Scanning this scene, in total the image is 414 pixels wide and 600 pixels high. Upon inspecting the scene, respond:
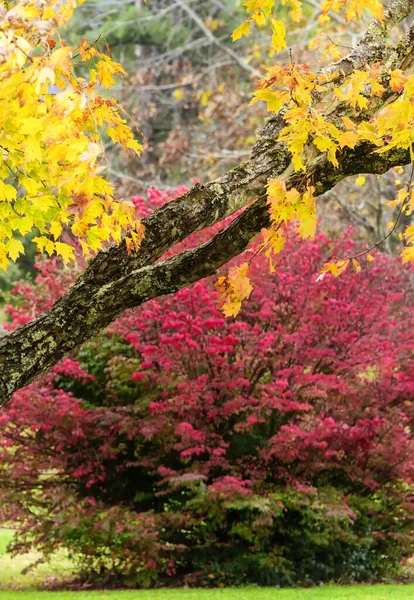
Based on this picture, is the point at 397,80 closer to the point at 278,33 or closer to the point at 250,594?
the point at 278,33

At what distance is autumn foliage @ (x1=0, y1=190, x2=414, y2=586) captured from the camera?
7.88m

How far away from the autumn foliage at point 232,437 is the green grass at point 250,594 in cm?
37

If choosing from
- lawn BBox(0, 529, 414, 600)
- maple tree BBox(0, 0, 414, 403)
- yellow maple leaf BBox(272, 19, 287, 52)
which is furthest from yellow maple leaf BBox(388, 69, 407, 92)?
lawn BBox(0, 529, 414, 600)

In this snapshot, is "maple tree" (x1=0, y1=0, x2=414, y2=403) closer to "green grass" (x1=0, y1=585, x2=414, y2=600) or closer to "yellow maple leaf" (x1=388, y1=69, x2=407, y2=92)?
"yellow maple leaf" (x1=388, y1=69, x2=407, y2=92)

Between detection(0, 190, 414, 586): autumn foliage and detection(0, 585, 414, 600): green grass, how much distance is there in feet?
1.22

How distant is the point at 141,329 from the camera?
26.9 feet

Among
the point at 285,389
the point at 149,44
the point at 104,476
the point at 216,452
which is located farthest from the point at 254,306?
the point at 149,44

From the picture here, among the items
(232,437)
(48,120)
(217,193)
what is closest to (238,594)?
(232,437)

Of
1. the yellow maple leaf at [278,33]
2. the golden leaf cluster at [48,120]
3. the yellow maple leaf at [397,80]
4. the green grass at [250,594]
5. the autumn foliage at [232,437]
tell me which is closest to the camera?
the golden leaf cluster at [48,120]

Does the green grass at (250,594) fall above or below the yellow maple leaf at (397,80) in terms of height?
below

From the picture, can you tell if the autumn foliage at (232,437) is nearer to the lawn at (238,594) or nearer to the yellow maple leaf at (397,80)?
the lawn at (238,594)

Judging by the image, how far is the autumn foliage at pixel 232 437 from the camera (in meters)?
7.88

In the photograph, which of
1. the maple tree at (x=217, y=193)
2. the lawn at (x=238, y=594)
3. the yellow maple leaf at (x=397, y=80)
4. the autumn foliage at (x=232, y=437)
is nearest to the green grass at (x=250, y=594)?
the lawn at (x=238, y=594)

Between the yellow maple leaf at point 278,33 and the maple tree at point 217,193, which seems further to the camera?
the yellow maple leaf at point 278,33
